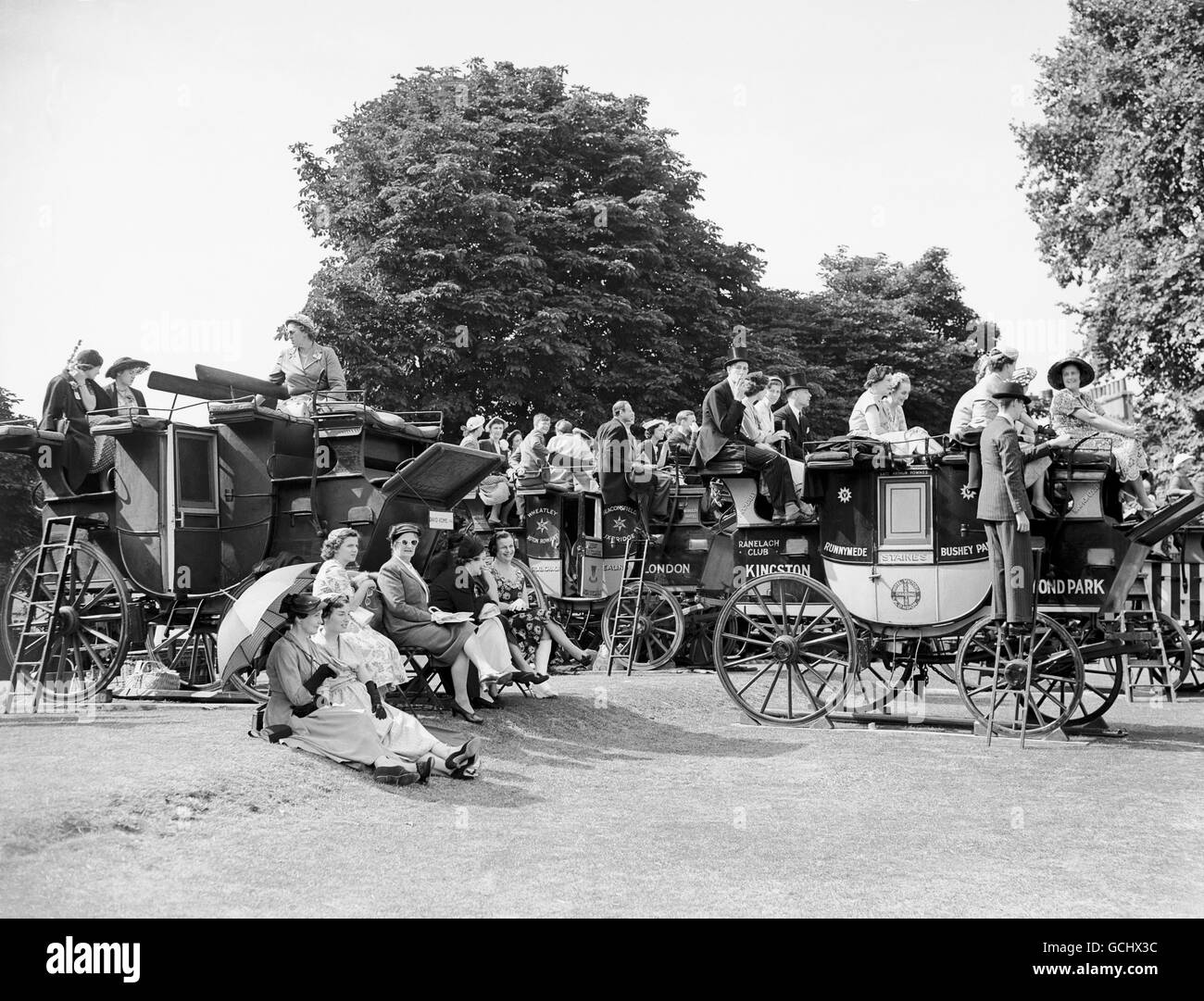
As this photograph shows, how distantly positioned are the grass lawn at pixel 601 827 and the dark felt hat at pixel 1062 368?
3225 mm

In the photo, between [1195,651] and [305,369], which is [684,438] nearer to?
[305,369]

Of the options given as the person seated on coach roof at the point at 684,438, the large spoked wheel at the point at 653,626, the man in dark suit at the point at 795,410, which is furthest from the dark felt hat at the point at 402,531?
the person seated on coach roof at the point at 684,438

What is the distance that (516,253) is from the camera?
95.7 feet

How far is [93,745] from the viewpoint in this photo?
A: 998 centimetres

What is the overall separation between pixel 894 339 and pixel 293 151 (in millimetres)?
17277

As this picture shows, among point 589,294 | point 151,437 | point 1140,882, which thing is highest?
point 589,294

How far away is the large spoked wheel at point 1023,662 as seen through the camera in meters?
11.5

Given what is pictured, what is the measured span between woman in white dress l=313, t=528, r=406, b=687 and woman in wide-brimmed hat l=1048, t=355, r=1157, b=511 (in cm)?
611

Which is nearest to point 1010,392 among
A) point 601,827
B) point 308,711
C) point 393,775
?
point 601,827

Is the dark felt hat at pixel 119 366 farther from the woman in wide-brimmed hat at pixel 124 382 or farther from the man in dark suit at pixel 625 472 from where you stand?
the man in dark suit at pixel 625 472

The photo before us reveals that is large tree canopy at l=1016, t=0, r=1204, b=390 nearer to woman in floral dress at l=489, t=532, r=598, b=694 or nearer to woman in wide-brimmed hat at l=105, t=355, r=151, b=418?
woman in floral dress at l=489, t=532, r=598, b=694

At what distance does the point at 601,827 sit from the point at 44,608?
694cm

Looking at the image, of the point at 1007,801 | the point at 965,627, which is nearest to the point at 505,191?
the point at 965,627

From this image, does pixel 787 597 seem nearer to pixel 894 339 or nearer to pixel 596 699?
pixel 596 699
